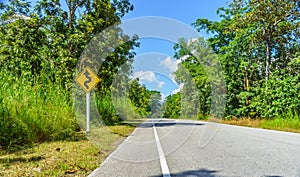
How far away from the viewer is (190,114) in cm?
4678

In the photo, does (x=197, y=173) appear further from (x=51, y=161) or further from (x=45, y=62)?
(x=45, y=62)

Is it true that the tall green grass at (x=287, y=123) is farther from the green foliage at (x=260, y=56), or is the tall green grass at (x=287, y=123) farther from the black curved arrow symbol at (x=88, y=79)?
the black curved arrow symbol at (x=88, y=79)

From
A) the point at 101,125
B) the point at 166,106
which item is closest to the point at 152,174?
the point at 101,125

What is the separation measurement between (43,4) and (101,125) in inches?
291

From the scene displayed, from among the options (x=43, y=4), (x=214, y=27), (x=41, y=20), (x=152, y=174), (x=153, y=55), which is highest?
(x=214, y=27)

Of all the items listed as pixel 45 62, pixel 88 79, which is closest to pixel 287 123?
pixel 88 79

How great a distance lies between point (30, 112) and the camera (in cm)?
847

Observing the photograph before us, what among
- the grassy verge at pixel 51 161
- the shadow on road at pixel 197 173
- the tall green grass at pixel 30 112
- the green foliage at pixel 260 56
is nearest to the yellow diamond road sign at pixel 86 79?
the tall green grass at pixel 30 112

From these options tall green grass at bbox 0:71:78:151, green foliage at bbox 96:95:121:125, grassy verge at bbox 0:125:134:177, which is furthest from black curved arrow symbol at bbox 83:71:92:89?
green foliage at bbox 96:95:121:125

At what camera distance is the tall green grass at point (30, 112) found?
25.0 feet

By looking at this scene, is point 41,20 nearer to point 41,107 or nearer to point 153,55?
point 153,55

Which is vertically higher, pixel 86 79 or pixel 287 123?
pixel 86 79

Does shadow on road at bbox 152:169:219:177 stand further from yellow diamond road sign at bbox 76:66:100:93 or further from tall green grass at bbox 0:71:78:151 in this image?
yellow diamond road sign at bbox 76:66:100:93

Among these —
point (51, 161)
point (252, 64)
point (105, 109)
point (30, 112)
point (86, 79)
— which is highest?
point (252, 64)
